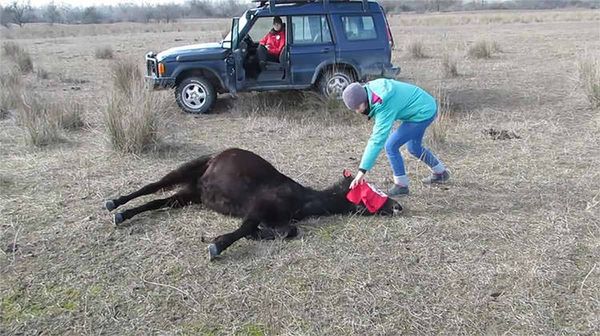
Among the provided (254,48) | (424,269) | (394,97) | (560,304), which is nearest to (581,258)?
(560,304)

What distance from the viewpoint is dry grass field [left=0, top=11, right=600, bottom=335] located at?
10.9ft

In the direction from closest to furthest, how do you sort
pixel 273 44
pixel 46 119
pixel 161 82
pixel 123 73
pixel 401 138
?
pixel 401 138 < pixel 46 119 < pixel 161 82 < pixel 273 44 < pixel 123 73

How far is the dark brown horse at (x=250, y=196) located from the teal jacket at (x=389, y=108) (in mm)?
405

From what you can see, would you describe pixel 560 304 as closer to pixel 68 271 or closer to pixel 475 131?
pixel 68 271

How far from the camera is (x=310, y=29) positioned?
30.9ft

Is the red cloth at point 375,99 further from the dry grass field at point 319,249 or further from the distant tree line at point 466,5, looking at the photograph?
the distant tree line at point 466,5

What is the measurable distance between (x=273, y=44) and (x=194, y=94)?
1652mm

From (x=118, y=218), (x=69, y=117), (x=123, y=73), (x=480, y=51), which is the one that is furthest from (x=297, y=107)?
(x=480, y=51)

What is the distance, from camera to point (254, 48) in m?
9.65

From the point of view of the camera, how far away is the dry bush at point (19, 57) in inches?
593

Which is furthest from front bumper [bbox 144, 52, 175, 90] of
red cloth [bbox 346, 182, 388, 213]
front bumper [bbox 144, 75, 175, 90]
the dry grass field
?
red cloth [bbox 346, 182, 388, 213]

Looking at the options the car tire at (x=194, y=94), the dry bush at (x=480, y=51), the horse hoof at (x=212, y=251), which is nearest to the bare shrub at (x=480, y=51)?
the dry bush at (x=480, y=51)

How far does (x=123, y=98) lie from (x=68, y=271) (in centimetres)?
381

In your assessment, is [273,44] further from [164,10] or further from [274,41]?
[164,10]
